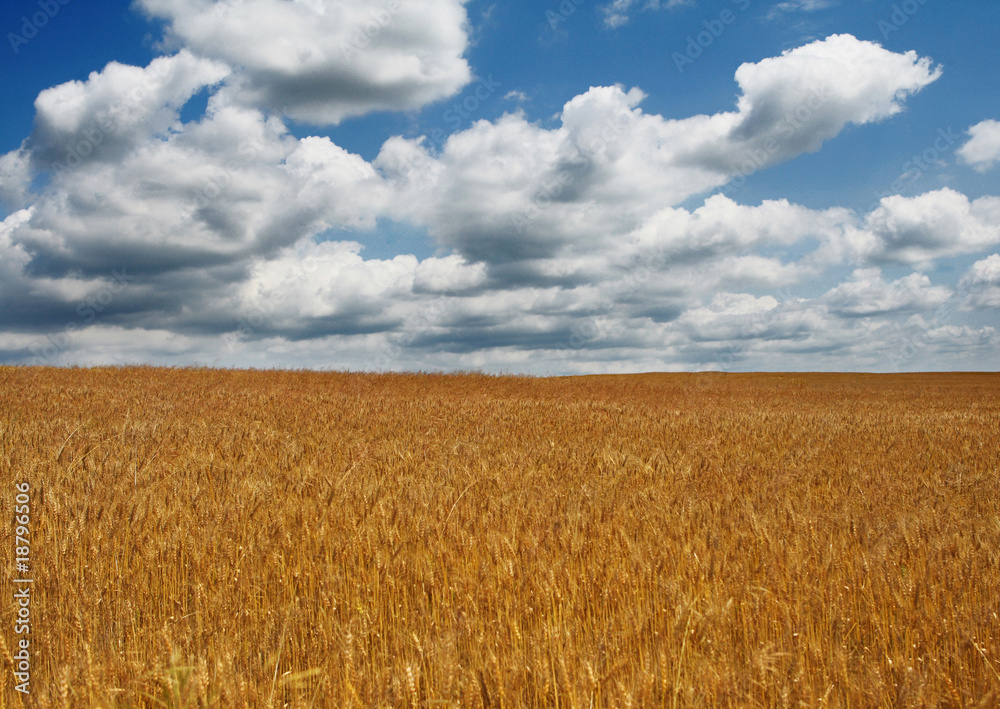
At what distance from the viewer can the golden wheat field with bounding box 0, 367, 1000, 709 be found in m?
1.96

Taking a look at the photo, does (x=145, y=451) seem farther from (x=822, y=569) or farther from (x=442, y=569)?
(x=822, y=569)

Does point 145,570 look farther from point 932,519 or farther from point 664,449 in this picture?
point 664,449

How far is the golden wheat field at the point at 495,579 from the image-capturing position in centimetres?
196

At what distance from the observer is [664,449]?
6.39 m

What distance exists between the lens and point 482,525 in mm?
3432

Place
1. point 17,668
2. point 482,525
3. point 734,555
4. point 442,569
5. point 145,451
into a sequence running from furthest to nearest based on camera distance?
point 145,451 < point 482,525 < point 734,555 < point 442,569 < point 17,668

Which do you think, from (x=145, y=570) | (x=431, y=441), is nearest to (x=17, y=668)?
(x=145, y=570)

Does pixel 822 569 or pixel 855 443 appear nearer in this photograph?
pixel 822 569

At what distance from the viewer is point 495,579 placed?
2.74 m

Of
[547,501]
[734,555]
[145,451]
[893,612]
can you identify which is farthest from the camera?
[145,451]

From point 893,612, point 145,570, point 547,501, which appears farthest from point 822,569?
point 145,570

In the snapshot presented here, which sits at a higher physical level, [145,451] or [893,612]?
[145,451]

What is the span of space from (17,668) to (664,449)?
5.64 m

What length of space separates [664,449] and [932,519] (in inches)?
115
